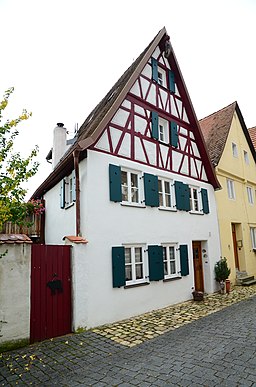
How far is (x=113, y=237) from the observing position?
7988mm

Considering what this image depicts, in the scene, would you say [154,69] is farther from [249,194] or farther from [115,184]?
[249,194]

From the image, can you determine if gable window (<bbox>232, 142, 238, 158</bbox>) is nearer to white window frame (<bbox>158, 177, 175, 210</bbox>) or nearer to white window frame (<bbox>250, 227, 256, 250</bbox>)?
white window frame (<bbox>250, 227, 256, 250</bbox>)

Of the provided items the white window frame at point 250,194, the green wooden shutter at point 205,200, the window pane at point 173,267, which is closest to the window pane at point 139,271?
the window pane at point 173,267

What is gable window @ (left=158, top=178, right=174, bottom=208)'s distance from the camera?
10.2 m

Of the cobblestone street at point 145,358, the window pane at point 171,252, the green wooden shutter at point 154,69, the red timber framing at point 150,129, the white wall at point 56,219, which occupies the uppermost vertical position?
the green wooden shutter at point 154,69

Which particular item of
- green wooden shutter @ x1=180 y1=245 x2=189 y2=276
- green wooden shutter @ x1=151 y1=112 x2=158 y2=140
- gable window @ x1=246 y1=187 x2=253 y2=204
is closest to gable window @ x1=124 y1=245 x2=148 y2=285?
green wooden shutter @ x1=180 y1=245 x2=189 y2=276

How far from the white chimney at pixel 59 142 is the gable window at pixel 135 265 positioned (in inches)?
270

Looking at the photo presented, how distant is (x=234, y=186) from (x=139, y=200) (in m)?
8.49

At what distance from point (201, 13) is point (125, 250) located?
262 inches

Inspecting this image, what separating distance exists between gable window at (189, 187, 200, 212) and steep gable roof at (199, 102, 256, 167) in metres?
2.57

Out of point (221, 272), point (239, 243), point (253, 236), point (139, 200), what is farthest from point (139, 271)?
point (253, 236)

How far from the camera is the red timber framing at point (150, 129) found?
29.4ft

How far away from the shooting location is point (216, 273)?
1165 cm

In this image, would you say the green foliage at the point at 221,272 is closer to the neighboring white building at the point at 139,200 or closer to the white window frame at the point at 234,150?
the neighboring white building at the point at 139,200
